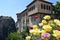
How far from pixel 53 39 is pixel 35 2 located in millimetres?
31895

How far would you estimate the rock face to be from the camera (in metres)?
40.3

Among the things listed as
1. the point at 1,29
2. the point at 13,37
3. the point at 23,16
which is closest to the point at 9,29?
the point at 1,29

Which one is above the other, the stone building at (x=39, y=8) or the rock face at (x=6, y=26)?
the stone building at (x=39, y=8)

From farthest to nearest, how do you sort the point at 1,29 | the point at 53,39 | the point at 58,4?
1. the point at 1,29
2. the point at 58,4
3. the point at 53,39

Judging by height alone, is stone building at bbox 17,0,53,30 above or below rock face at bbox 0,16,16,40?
above

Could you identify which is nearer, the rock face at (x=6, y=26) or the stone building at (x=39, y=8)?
the stone building at (x=39, y=8)

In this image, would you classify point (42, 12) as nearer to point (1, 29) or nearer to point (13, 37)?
point (13, 37)

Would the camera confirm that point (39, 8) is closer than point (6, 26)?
Yes

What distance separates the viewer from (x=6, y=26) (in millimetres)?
42125

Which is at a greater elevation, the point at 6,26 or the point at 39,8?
the point at 39,8

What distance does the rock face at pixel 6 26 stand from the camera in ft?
132

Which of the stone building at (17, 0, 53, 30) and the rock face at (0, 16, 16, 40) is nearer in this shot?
the stone building at (17, 0, 53, 30)

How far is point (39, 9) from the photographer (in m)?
34.9

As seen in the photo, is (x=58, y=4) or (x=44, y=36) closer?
(x=44, y=36)
